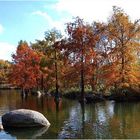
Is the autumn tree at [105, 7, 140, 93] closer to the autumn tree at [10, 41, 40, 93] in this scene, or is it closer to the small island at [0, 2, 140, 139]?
the small island at [0, 2, 140, 139]

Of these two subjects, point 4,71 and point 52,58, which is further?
point 4,71

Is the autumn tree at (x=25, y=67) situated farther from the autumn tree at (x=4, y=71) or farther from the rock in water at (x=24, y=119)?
the autumn tree at (x=4, y=71)

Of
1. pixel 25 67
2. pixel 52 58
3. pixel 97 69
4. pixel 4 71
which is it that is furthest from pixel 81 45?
pixel 4 71

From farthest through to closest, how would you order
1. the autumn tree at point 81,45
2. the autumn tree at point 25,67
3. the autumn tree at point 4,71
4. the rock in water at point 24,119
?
the autumn tree at point 4,71 < the autumn tree at point 25,67 < the autumn tree at point 81,45 < the rock in water at point 24,119

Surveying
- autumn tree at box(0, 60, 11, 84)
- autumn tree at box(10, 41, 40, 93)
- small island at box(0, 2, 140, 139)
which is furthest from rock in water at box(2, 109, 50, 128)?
autumn tree at box(0, 60, 11, 84)

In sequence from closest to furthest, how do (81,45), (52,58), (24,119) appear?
1. (24,119)
2. (81,45)
3. (52,58)

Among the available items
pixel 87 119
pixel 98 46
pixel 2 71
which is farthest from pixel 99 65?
pixel 2 71

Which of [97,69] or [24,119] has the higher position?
[97,69]

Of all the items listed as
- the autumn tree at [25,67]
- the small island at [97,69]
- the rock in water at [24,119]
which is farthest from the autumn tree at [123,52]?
the rock in water at [24,119]

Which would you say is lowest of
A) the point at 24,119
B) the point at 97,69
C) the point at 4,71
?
the point at 24,119

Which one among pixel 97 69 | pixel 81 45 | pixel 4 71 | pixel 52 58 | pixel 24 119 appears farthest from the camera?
pixel 4 71

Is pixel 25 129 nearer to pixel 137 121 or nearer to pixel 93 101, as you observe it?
pixel 137 121

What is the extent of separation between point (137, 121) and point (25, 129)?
9399 millimetres

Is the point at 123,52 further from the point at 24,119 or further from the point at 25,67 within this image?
the point at 24,119
